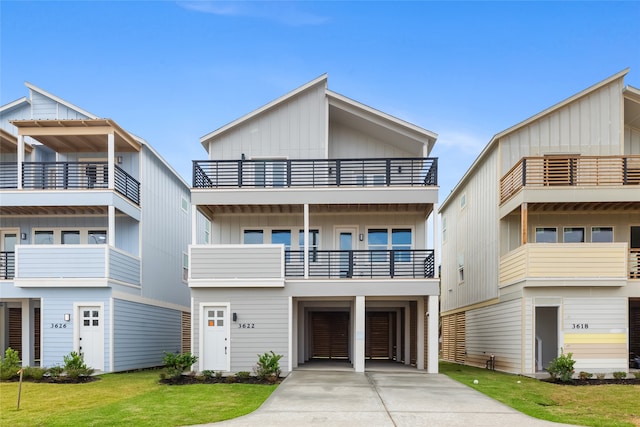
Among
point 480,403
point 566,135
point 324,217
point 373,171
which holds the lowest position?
point 480,403

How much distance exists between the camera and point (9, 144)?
2197 centimetres

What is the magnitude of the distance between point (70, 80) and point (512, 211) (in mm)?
17422

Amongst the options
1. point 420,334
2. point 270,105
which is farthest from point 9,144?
point 420,334

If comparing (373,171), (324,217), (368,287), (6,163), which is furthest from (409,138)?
(6,163)

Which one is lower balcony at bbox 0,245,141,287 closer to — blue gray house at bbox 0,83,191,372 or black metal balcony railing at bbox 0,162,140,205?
blue gray house at bbox 0,83,191,372

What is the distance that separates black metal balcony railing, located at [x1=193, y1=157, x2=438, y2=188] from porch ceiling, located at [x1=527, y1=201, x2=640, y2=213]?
422cm

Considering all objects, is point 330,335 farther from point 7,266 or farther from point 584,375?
point 7,266

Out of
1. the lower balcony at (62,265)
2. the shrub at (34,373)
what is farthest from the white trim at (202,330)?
the shrub at (34,373)

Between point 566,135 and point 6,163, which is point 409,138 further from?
point 6,163

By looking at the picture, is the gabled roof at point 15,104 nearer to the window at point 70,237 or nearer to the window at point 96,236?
the window at point 70,237

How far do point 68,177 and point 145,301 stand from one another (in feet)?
18.3

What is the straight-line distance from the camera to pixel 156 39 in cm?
2197

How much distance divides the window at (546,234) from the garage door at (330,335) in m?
8.83

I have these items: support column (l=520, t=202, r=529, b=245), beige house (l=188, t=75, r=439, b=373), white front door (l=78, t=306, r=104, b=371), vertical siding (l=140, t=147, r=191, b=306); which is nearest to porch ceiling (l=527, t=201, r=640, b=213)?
support column (l=520, t=202, r=529, b=245)
